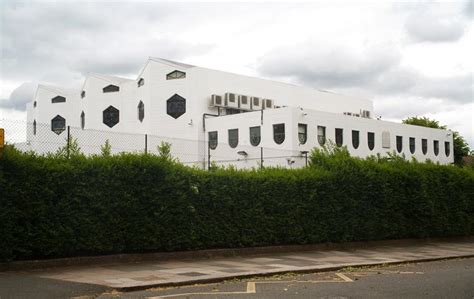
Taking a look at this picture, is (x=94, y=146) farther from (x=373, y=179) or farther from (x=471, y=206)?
(x=471, y=206)

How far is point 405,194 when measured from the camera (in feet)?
69.4

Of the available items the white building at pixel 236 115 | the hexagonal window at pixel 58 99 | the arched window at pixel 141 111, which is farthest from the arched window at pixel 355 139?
the hexagonal window at pixel 58 99

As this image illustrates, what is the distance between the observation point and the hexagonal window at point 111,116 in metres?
62.0

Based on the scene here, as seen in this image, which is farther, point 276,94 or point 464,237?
point 276,94

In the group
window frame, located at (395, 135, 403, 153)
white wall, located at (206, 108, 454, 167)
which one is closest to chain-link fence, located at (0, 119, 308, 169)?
white wall, located at (206, 108, 454, 167)

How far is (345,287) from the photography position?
1026 centimetres

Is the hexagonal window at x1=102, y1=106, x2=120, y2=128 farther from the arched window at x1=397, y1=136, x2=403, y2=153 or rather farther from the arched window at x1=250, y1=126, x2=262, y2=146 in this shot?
the arched window at x1=397, y1=136, x2=403, y2=153

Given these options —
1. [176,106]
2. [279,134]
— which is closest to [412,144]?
[279,134]

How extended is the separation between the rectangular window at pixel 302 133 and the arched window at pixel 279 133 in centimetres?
143

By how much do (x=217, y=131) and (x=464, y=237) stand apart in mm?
→ 31170

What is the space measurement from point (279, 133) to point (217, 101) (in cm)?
923

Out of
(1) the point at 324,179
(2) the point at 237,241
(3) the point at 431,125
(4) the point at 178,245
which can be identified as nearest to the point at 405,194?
(1) the point at 324,179

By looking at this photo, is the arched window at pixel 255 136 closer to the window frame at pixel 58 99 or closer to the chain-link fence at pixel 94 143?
the chain-link fence at pixel 94 143

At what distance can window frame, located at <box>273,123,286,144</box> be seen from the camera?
1821 inches
